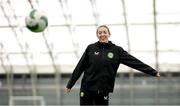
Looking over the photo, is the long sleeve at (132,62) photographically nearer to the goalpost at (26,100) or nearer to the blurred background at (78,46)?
the blurred background at (78,46)

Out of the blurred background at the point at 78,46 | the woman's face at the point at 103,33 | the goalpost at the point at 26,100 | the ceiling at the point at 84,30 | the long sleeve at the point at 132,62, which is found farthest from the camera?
the goalpost at the point at 26,100

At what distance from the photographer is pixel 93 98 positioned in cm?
714

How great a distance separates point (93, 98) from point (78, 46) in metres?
16.9

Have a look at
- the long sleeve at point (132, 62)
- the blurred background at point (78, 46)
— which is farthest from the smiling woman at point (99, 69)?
the blurred background at point (78, 46)

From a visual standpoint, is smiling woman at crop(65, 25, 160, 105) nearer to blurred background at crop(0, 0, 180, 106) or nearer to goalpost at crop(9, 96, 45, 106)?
blurred background at crop(0, 0, 180, 106)

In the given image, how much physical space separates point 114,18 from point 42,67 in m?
5.30

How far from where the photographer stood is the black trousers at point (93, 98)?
278 inches

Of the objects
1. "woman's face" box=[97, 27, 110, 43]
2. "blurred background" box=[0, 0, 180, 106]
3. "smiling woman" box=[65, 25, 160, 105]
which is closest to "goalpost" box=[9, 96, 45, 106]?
"blurred background" box=[0, 0, 180, 106]

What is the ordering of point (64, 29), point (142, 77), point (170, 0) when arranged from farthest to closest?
point (142, 77) < point (64, 29) < point (170, 0)

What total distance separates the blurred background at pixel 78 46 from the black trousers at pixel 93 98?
14214mm

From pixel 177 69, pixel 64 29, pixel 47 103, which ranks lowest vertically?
pixel 47 103

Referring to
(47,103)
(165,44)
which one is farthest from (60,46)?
(165,44)

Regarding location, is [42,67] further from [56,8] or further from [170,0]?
[170,0]

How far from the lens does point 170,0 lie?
20.9m
